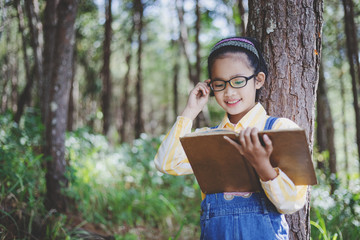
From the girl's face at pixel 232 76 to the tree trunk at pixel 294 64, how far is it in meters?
0.37

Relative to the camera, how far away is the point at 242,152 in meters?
1.45

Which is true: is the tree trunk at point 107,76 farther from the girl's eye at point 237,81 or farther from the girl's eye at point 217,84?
the girl's eye at point 237,81

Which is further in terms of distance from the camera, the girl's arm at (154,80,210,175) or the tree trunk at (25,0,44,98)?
the tree trunk at (25,0,44,98)

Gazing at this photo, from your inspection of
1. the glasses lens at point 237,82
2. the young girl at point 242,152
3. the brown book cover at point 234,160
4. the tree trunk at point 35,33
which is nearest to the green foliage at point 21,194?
the tree trunk at point 35,33

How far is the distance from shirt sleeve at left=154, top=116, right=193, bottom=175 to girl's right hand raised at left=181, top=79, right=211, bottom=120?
0.24ft

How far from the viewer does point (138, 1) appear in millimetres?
10336

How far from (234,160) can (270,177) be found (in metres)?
0.20

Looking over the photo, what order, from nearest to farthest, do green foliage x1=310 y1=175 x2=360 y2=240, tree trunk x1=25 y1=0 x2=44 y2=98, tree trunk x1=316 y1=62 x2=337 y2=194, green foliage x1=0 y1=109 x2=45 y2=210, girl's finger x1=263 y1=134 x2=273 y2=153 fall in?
girl's finger x1=263 y1=134 x2=273 y2=153 < green foliage x1=310 y1=175 x2=360 y2=240 < green foliage x1=0 y1=109 x2=45 y2=210 < tree trunk x1=25 y1=0 x2=44 y2=98 < tree trunk x1=316 y1=62 x2=337 y2=194

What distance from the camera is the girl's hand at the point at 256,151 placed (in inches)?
54.3

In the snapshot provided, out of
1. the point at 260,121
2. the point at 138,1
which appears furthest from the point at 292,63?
the point at 138,1

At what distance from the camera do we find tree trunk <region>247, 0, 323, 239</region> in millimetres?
2076

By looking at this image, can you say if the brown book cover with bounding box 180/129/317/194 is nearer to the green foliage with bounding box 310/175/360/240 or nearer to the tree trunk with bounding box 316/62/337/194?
the green foliage with bounding box 310/175/360/240

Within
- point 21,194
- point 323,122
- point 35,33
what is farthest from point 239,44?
point 323,122

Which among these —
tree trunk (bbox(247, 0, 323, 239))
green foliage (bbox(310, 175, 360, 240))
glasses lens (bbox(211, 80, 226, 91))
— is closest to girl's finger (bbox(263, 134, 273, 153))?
glasses lens (bbox(211, 80, 226, 91))
